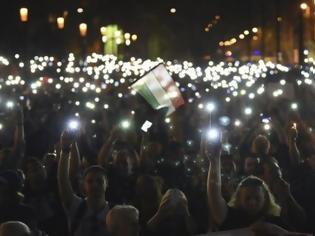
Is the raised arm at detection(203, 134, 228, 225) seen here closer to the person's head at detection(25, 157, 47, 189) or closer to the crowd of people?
the crowd of people

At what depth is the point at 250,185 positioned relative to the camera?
631cm

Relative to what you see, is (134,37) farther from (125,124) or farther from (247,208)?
(247,208)

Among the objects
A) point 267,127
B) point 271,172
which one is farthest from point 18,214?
point 267,127

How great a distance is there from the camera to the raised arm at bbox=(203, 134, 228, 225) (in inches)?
256

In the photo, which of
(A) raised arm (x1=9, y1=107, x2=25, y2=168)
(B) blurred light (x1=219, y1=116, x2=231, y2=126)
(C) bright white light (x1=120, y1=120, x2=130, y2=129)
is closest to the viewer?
(A) raised arm (x1=9, y1=107, x2=25, y2=168)

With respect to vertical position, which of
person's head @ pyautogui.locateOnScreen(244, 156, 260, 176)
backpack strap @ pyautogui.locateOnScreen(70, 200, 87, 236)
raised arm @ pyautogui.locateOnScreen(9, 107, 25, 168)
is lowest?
backpack strap @ pyautogui.locateOnScreen(70, 200, 87, 236)

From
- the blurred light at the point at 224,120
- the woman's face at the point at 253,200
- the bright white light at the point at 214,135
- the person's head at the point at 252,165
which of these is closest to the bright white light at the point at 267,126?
the blurred light at the point at 224,120

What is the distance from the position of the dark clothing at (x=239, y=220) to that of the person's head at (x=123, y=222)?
87 cm

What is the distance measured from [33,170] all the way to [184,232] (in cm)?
186

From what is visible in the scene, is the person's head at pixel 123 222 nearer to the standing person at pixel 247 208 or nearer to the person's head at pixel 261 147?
the standing person at pixel 247 208

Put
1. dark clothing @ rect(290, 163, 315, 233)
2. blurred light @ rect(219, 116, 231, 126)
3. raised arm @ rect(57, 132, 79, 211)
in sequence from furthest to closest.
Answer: blurred light @ rect(219, 116, 231, 126) < dark clothing @ rect(290, 163, 315, 233) < raised arm @ rect(57, 132, 79, 211)

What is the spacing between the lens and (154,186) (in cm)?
761

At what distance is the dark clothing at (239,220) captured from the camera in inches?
239

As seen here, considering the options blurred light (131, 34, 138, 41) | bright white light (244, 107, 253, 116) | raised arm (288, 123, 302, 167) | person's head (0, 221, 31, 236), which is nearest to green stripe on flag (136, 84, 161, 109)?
raised arm (288, 123, 302, 167)
